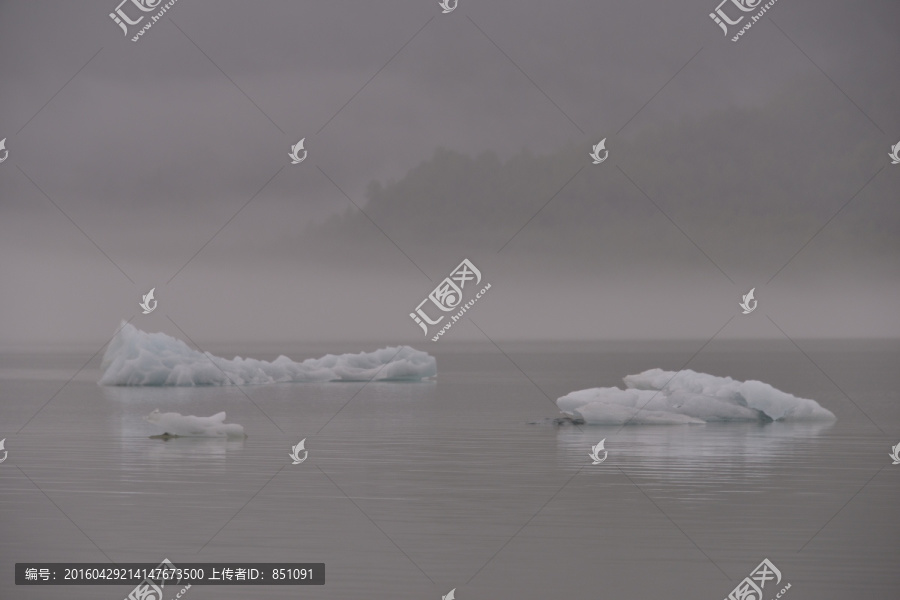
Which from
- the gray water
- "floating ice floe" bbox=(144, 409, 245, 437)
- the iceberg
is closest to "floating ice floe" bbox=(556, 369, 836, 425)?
the gray water

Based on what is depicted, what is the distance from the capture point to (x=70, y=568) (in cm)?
1084

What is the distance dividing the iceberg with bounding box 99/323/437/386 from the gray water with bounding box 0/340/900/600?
34.2 ft

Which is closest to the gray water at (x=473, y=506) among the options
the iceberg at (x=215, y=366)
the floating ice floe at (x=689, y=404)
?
the floating ice floe at (x=689, y=404)

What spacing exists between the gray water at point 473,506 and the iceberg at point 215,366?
10421 millimetres

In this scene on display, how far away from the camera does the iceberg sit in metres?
34.5

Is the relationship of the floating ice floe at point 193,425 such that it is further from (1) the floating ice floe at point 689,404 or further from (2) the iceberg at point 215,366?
(2) the iceberg at point 215,366

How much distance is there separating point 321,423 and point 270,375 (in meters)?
15.3

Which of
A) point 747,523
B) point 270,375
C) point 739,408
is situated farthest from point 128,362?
point 747,523

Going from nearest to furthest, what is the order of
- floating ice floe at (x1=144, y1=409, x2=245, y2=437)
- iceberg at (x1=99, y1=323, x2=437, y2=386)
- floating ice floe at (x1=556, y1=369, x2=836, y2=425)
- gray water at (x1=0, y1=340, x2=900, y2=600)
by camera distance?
gray water at (x1=0, y1=340, x2=900, y2=600)
floating ice floe at (x1=144, y1=409, x2=245, y2=437)
floating ice floe at (x1=556, y1=369, x2=836, y2=425)
iceberg at (x1=99, y1=323, x2=437, y2=386)

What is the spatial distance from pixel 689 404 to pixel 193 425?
973cm

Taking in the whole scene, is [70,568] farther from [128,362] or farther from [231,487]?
[128,362]

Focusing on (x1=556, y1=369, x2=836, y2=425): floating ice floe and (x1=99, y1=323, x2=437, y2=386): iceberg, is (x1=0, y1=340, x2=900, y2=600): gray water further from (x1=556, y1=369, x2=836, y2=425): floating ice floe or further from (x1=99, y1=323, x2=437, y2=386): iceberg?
(x1=99, y1=323, x2=437, y2=386): iceberg

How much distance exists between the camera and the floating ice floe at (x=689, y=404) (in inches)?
867

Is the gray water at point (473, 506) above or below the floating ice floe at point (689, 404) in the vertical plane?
below
